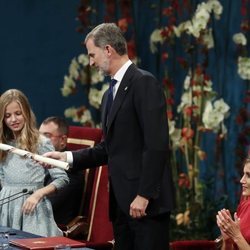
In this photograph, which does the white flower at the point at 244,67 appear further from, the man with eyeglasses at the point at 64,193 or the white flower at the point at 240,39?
the man with eyeglasses at the point at 64,193

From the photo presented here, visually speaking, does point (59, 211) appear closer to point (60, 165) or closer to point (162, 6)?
point (60, 165)

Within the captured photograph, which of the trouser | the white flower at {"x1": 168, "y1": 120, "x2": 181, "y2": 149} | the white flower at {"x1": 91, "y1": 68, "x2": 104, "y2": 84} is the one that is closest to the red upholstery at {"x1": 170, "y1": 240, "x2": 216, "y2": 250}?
the trouser

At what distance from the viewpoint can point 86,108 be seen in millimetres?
7145

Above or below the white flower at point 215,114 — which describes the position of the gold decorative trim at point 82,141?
below

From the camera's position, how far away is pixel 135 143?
146 inches

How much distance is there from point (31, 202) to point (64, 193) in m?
0.83

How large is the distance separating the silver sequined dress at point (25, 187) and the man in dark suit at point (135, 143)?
770 mm

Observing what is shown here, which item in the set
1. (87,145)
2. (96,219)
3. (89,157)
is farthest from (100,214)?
(89,157)

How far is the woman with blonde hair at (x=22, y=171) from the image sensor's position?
14.4ft

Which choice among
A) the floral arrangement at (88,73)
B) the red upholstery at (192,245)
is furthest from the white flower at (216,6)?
the red upholstery at (192,245)

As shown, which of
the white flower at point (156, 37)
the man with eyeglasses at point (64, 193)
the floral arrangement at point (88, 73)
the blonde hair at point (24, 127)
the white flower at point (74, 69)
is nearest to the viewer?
the blonde hair at point (24, 127)

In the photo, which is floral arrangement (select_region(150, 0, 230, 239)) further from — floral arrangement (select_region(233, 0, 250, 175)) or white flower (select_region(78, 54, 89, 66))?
white flower (select_region(78, 54, 89, 66))

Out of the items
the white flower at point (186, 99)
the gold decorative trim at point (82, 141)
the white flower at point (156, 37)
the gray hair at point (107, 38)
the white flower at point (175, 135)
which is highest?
the white flower at point (156, 37)

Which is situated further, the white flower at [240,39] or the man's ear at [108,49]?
the white flower at [240,39]
